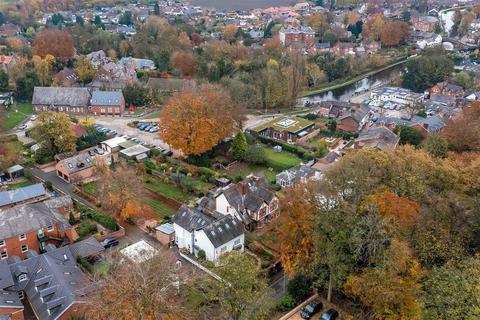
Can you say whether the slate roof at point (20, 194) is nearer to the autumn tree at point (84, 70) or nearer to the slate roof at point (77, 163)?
the slate roof at point (77, 163)

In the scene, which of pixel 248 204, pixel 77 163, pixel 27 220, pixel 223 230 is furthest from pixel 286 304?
pixel 77 163

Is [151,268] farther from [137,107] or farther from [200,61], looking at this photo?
[200,61]

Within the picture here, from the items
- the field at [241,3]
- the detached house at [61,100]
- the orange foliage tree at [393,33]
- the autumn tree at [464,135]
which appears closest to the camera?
the autumn tree at [464,135]

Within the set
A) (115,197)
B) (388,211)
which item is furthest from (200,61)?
(388,211)

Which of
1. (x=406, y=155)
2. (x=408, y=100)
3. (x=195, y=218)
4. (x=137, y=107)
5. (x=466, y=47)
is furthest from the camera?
(x=466, y=47)

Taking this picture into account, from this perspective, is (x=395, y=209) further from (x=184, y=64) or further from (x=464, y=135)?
(x=184, y=64)

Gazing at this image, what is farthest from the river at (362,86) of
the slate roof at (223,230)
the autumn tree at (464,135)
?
the slate roof at (223,230)
